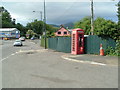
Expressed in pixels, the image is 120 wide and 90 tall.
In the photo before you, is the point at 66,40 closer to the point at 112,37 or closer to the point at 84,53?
the point at 84,53

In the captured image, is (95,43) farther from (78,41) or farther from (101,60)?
(101,60)

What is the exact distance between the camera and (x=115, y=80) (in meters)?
6.77

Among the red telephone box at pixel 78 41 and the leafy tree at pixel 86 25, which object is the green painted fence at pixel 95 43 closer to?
the red telephone box at pixel 78 41

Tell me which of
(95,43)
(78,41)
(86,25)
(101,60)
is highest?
(86,25)

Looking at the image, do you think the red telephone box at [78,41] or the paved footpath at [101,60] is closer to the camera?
the paved footpath at [101,60]

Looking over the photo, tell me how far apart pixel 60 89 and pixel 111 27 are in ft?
34.3

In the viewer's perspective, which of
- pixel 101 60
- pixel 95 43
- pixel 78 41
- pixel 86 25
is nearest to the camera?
pixel 101 60

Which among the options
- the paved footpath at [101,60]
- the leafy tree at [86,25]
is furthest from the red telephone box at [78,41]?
the leafy tree at [86,25]

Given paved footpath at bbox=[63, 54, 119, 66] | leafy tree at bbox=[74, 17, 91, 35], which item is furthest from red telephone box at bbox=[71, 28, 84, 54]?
leafy tree at bbox=[74, 17, 91, 35]

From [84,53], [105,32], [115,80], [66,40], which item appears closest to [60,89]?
[115,80]

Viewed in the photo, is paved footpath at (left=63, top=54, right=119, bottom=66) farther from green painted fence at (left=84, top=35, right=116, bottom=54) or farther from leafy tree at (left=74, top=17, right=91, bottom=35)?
leafy tree at (left=74, top=17, right=91, bottom=35)

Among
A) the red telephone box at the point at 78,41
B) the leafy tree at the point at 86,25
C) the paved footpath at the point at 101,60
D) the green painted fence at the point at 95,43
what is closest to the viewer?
the paved footpath at the point at 101,60

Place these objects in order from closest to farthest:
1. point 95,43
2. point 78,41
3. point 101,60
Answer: point 101,60 < point 95,43 < point 78,41

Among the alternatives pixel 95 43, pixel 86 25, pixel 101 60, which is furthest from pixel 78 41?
pixel 86 25
